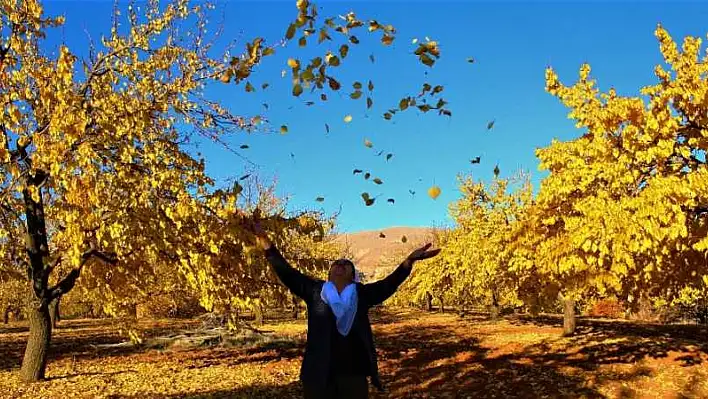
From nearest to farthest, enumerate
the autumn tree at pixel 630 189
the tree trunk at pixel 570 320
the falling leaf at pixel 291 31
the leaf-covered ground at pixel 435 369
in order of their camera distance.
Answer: the falling leaf at pixel 291 31, the autumn tree at pixel 630 189, the leaf-covered ground at pixel 435 369, the tree trunk at pixel 570 320

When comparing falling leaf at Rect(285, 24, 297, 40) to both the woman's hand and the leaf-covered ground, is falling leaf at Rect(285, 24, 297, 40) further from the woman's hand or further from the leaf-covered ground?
the leaf-covered ground

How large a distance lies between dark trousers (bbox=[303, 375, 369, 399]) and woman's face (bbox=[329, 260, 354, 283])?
2.57 ft

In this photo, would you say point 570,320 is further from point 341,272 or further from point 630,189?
point 341,272

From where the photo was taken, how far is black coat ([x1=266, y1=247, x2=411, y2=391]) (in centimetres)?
423

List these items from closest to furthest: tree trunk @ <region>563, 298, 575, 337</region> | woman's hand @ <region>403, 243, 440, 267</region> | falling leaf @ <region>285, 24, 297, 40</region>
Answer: falling leaf @ <region>285, 24, 297, 40</region> < woman's hand @ <region>403, 243, 440, 267</region> < tree trunk @ <region>563, 298, 575, 337</region>

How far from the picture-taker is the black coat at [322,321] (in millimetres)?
4230

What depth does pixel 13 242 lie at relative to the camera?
11820mm

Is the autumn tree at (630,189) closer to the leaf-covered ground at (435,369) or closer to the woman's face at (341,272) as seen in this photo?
the leaf-covered ground at (435,369)

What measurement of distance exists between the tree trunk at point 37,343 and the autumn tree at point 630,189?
10.9 metres

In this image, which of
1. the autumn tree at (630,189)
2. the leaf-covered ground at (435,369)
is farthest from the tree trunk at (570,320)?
the autumn tree at (630,189)

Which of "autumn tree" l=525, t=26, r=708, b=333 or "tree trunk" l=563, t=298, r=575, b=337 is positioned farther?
"tree trunk" l=563, t=298, r=575, b=337

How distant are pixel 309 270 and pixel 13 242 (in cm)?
666

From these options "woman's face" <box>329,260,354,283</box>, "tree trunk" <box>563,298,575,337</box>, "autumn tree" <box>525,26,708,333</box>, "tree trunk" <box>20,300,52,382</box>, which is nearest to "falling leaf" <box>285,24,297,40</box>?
"woman's face" <box>329,260,354,283</box>

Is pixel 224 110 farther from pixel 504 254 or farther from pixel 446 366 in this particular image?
pixel 446 366
